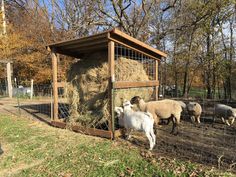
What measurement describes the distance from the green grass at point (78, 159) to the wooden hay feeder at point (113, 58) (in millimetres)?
702

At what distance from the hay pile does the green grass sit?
824 millimetres

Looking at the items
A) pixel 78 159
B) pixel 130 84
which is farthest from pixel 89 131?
pixel 130 84

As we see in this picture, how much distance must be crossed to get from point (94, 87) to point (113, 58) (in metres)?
1.52

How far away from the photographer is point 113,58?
5.01m

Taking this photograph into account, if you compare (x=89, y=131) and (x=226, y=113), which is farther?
(x=226, y=113)

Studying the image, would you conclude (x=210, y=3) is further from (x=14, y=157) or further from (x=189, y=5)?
(x=14, y=157)

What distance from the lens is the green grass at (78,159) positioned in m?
3.31

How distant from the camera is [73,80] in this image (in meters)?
6.71

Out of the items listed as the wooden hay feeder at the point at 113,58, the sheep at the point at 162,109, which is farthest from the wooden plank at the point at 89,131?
the sheep at the point at 162,109

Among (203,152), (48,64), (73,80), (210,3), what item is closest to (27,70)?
(48,64)

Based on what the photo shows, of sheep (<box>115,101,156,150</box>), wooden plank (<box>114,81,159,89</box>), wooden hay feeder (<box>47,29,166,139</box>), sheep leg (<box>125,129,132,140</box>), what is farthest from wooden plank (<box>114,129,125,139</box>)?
wooden plank (<box>114,81,159,89</box>)

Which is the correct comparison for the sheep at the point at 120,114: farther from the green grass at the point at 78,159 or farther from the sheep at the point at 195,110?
the sheep at the point at 195,110

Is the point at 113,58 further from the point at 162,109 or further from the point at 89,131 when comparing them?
the point at 89,131

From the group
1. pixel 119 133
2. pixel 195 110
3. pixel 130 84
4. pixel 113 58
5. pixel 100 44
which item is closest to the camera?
pixel 113 58
